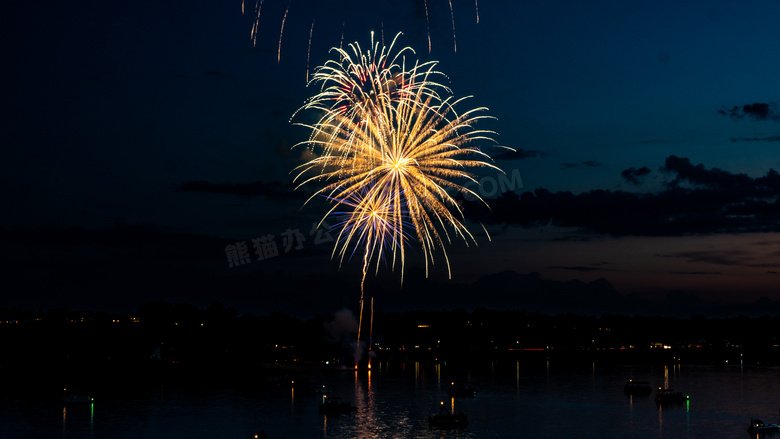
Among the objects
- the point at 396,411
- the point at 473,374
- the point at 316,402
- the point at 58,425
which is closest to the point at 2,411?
the point at 58,425

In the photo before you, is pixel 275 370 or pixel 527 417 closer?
pixel 527 417

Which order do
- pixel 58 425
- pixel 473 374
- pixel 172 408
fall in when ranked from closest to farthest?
pixel 58 425 → pixel 172 408 → pixel 473 374

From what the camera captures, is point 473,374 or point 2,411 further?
point 473,374

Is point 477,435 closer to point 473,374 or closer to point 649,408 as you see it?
point 649,408

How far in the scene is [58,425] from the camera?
9700cm

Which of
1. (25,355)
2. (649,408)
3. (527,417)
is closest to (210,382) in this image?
(25,355)

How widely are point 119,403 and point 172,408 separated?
36.4ft

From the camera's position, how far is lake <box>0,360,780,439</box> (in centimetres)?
9200

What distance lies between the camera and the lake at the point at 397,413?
302ft

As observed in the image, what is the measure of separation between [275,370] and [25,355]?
5724 centimetres

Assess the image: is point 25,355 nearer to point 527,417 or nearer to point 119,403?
point 119,403

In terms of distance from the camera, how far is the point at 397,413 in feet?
358

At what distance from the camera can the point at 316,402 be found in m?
122

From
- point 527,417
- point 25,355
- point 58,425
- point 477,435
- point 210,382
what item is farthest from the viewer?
point 25,355
